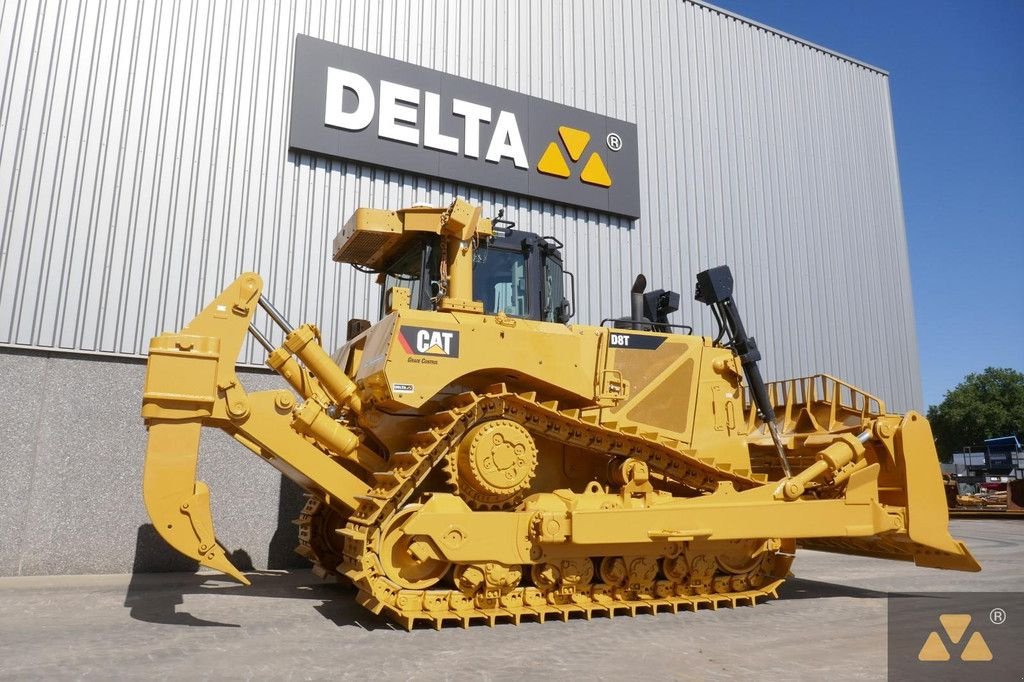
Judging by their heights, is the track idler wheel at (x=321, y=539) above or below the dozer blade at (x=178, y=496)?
below

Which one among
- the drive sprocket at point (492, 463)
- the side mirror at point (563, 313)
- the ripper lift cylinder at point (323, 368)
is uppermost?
the side mirror at point (563, 313)

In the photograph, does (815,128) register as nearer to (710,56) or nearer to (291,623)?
(710,56)

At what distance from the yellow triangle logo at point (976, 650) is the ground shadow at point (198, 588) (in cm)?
472

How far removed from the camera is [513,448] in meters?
6.50

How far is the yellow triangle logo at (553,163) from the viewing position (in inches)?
532

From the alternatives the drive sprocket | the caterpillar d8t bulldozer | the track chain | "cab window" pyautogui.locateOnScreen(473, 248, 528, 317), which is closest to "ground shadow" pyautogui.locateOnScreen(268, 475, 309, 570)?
the caterpillar d8t bulldozer

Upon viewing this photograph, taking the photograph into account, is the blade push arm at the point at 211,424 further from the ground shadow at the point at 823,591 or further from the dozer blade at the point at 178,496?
the ground shadow at the point at 823,591

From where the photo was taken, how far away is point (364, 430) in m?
7.39

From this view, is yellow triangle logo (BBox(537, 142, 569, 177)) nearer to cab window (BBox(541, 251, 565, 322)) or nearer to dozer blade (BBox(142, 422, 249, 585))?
cab window (BBox(541, 251, 565, 322))

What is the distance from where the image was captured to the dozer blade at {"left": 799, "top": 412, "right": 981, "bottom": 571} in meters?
7.59

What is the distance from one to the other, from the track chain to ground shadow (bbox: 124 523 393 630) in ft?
1.50

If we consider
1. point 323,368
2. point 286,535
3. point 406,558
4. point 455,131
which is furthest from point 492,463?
point 455,131

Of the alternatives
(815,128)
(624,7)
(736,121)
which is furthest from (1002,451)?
(624,7)

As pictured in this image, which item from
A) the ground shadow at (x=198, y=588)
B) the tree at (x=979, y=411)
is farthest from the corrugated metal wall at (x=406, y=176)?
the tree at (x=979, y=411)
